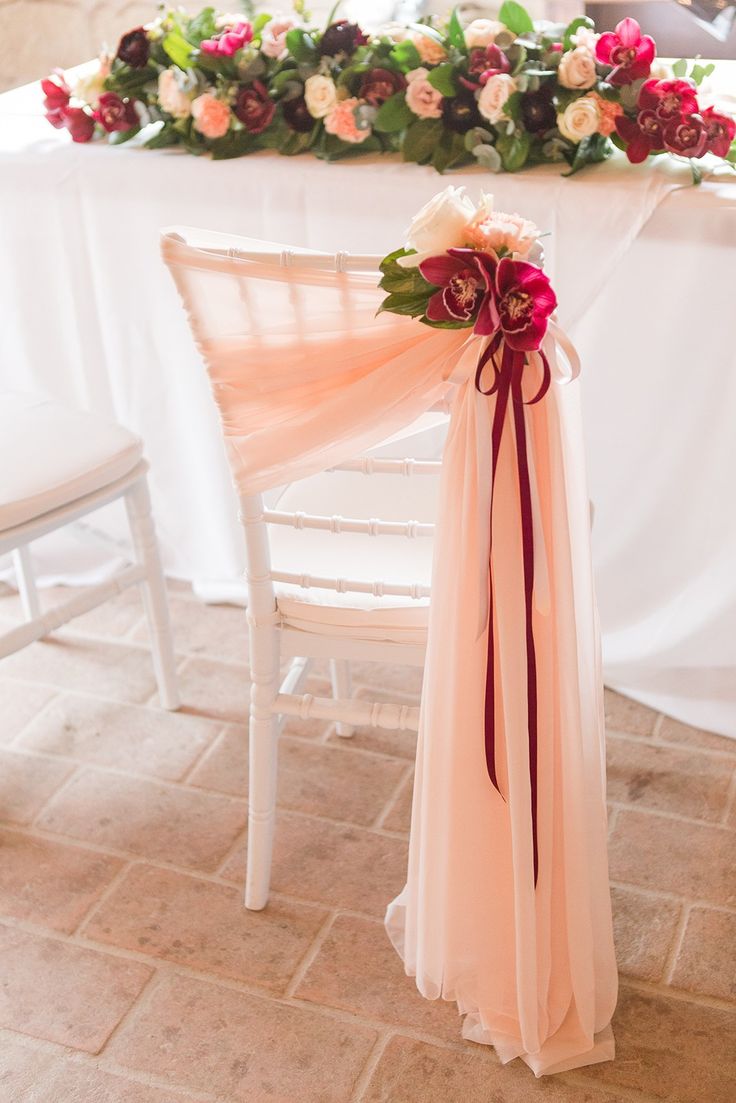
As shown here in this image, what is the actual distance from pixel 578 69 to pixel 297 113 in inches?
19.1

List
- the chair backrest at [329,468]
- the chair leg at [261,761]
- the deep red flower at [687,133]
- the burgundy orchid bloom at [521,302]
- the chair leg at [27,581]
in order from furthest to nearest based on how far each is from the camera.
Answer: the chair leg at [27,581] < the deep red flower at [687,133] < the chair leg at [261,761] < the chair backrest at [329,468] < the burgundy orchid bloom at [521,302]

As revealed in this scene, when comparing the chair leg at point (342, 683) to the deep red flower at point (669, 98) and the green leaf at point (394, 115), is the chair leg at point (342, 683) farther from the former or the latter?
the deep red flower at point (669, 98)

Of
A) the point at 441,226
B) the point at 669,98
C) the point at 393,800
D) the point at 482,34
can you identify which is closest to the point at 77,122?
the point at 482,34

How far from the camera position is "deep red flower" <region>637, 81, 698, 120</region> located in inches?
67.2

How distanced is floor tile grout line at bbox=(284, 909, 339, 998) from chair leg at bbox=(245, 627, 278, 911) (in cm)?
10

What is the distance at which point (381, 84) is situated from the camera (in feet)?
6.18

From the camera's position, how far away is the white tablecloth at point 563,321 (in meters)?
1.82

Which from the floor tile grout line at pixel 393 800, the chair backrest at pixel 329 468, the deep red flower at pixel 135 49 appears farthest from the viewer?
the deep red flower at pixel 135 49

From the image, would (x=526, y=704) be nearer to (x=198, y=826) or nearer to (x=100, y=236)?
(x=198, y=826)

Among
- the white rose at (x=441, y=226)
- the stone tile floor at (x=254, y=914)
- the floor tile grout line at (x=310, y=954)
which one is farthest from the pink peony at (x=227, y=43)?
the floor tile grout line at (x=310, y=954)

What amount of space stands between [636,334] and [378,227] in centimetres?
46

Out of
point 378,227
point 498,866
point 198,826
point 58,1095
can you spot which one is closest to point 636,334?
point 378,227

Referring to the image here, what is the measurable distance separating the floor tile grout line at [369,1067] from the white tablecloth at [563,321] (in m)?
0.86

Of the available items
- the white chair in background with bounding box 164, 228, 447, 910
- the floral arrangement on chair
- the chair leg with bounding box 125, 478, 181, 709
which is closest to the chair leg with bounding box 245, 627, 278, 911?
the white chair in background with bounding box 164, 228, 447, 910
